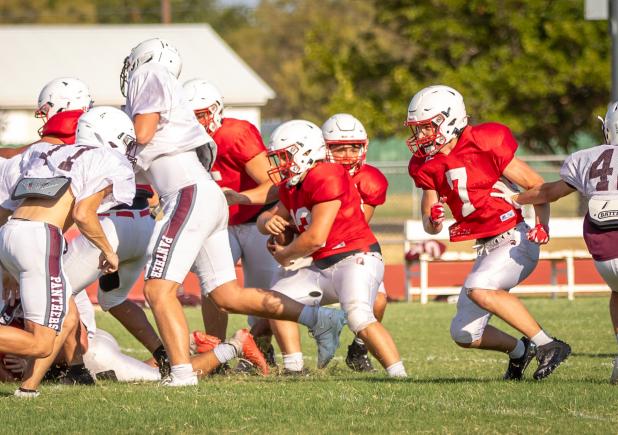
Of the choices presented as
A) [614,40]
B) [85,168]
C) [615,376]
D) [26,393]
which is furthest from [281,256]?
[614,40]

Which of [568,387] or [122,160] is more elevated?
[122,160]

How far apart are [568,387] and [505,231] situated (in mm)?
1118

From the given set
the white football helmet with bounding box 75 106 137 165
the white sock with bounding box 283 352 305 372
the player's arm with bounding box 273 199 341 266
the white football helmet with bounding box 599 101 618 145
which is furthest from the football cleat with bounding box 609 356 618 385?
the white football helmet with bounding box 75 106 137 165

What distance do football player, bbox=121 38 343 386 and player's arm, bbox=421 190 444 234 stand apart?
2.77 ft

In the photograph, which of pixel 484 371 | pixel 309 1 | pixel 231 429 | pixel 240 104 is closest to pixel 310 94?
pixel 240 104

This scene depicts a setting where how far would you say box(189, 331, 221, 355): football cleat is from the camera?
8.02 m

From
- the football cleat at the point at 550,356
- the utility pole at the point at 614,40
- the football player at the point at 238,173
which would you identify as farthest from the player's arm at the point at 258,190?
the utility pole at the point at 614,40

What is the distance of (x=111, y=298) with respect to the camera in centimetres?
795

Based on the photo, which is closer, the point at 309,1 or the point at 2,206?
the point at 2,206

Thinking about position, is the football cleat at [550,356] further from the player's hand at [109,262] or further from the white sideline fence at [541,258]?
the white sideline fence at [541,258]

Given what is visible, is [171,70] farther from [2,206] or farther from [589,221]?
[589,221]

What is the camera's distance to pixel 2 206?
6.78m

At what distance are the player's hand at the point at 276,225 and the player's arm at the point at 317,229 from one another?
0.21 metres

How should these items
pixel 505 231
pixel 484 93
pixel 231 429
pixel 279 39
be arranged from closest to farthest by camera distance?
pixel 231 429, pixel 505 231, pixel 484 93, pixel 279 39
